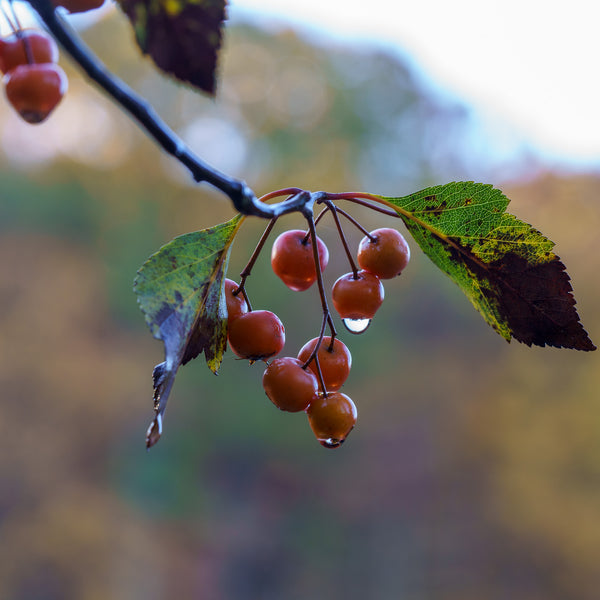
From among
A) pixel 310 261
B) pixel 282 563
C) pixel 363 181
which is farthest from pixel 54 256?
pixel 310 261

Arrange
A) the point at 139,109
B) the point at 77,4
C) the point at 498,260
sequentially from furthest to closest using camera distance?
the point at 498,260 → the point at 77,4 → the point at 139,109

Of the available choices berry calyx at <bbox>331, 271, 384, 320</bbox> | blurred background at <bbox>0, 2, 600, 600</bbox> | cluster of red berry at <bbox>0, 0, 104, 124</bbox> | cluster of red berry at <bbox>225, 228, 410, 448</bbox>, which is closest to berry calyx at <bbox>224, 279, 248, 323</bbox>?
cluster of red berry at <bbox>225, 228, 410, 448</bbox>

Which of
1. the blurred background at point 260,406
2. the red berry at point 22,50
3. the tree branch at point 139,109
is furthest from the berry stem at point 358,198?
the blurred background at point 260,406

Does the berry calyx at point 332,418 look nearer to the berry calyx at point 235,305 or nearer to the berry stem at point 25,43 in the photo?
the berry calyx at point 235,305

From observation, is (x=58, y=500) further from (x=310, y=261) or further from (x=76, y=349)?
(x=310, y=261)

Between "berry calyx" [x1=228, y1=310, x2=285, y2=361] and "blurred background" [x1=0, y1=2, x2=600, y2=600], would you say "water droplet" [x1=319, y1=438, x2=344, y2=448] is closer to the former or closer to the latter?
"berry calyx" [x1=228, y1=310, x2=285, y2=361]

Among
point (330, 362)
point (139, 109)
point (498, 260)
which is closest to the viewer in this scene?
point (139, 109)

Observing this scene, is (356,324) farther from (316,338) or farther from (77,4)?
(77,4)

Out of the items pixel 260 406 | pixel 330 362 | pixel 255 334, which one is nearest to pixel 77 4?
pixel 255 334
